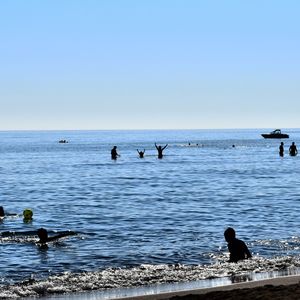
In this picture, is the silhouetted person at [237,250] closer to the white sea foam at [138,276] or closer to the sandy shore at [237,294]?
the white sea foam at [138,276]

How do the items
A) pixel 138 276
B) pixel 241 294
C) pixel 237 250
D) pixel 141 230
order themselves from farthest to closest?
pixel 141 230
pixel 237 250
pixel 138 276
pixel 241 294

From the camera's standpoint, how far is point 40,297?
54.7ft

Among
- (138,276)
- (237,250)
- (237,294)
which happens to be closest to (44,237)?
(138,276)

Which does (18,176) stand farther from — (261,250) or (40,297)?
(40,297)

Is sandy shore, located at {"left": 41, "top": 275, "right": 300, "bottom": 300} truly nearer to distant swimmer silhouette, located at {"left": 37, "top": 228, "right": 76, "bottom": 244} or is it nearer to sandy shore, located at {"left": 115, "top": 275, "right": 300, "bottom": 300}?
sandy shore, located at {"left": 115, "top": 275, "right": 300, "bottom": 300}

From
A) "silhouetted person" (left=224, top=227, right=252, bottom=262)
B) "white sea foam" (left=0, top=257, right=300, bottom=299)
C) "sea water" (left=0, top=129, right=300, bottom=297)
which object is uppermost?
"silhouetted person" (left=224, top=227, right=252, bottom=262)

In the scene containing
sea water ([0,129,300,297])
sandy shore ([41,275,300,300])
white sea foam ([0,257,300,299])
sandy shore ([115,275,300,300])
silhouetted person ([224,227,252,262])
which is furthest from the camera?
silhouetted person ([224,227,252,262])

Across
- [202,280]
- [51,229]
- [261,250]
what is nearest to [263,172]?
[51,229]

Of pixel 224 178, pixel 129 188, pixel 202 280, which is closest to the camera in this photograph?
pixel 202 280

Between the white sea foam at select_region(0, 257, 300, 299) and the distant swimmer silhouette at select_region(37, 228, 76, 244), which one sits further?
the distant swimmer silhouette at select_region(37, 228, 76, 244)

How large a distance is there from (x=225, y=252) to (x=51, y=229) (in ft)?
37.1

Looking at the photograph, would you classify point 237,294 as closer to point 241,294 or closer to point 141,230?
point 241,294

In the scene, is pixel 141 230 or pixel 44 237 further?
pixel 141 230

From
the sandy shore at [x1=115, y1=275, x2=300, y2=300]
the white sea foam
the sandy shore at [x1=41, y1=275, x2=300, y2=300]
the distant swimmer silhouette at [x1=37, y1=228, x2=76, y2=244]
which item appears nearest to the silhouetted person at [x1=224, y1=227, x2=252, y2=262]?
the white sea foam
